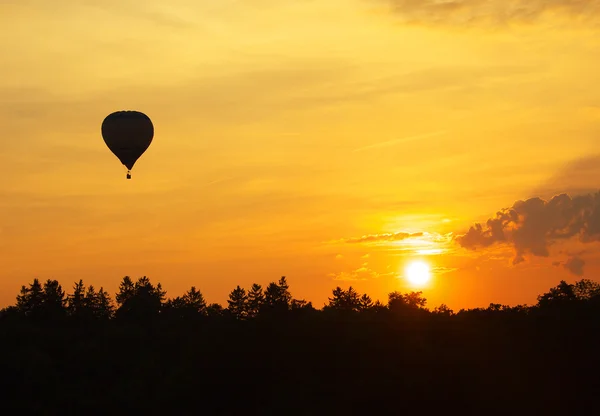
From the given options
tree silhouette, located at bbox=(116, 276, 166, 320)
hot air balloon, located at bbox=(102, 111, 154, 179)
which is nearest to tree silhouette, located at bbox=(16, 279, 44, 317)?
tree silhouette, located at bbox=(116, 276, 166, 320)

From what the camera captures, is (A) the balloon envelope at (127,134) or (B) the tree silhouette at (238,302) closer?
(A) the balloon envelope at (127,134)

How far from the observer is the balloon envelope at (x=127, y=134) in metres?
98.4

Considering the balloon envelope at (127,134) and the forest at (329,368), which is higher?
the balloon envelope at (127,134)

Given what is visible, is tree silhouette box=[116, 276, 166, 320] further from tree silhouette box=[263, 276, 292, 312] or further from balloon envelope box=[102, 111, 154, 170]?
balloon envelope box=[102, 111, 154, 170]

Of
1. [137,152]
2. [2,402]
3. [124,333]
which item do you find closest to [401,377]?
[137,152]

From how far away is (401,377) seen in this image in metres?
94.3

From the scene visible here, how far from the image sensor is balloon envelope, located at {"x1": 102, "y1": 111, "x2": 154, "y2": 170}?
323 feet

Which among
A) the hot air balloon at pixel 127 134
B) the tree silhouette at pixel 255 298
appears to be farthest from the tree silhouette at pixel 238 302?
the hot air balloon at pixel 127 134

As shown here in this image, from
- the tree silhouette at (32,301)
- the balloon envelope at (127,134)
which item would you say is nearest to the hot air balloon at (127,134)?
the balloon envelope at (127,134)

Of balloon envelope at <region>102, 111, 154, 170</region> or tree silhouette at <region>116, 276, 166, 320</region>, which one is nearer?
balloon envelope at <region>102, 111, 154, 170</region>

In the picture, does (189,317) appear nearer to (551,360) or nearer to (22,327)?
(22,327)

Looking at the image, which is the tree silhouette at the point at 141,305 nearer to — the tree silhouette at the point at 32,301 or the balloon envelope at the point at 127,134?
the tree silhouette at the point at 32,301

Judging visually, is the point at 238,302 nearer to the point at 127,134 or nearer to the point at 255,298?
the point at 255,298

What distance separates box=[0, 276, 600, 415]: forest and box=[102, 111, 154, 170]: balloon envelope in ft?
74.7
